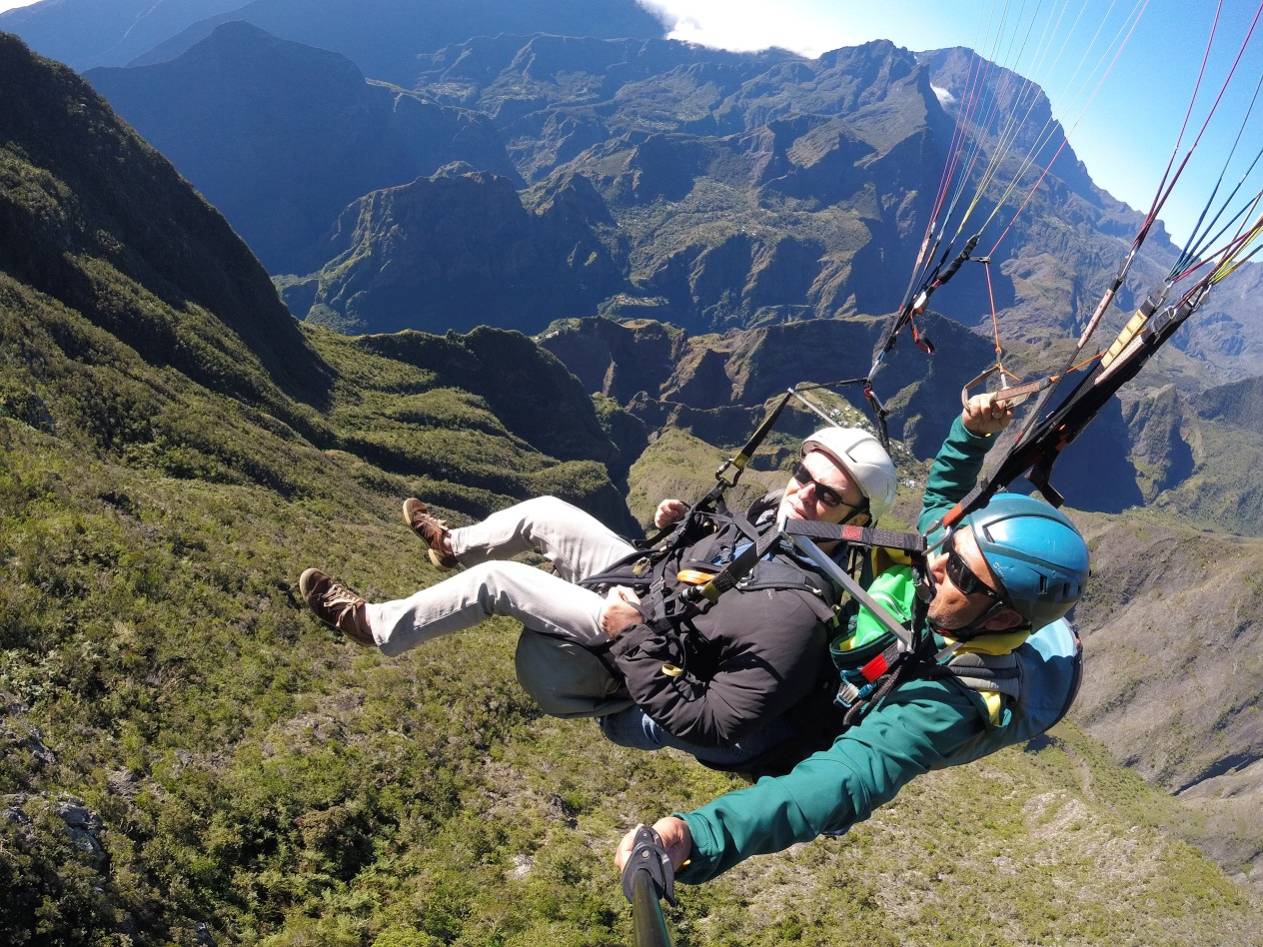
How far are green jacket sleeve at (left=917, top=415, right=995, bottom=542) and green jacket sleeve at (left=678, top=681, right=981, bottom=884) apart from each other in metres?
2.33

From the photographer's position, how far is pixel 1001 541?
151 inches

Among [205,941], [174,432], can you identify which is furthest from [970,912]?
[174,432]

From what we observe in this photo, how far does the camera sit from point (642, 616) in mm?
4742

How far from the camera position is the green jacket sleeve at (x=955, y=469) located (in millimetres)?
5812

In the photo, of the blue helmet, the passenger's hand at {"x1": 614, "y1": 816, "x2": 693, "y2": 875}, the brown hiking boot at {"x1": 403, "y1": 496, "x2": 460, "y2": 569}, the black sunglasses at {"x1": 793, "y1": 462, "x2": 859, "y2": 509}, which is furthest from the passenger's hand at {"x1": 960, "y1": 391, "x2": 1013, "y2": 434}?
the brown hiking boot at {"x1": 403, "y1": 496, "x2": 460, "y2": 569}

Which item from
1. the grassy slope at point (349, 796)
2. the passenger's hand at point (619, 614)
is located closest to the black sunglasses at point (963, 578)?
the passenger's hand at point (619, 614)

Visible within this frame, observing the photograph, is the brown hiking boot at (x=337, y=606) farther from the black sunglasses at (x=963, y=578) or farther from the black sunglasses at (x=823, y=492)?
the black sunglasses at (x=963, y=578)

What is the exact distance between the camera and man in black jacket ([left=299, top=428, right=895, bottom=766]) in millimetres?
4105

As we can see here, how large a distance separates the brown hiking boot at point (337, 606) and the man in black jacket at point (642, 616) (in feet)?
0.04

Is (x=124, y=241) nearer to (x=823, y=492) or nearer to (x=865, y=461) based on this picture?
(x=823, y=492)

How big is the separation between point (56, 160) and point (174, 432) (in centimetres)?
4748

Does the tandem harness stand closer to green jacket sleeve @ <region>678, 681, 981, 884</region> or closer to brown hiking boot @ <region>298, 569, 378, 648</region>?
green jacket sleeve @ <region>678, 681, 981, 884</region>

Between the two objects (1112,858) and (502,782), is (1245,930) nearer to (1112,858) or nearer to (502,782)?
(1112,858)

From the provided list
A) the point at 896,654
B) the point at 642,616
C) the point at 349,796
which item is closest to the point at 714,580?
the point at 642,616
